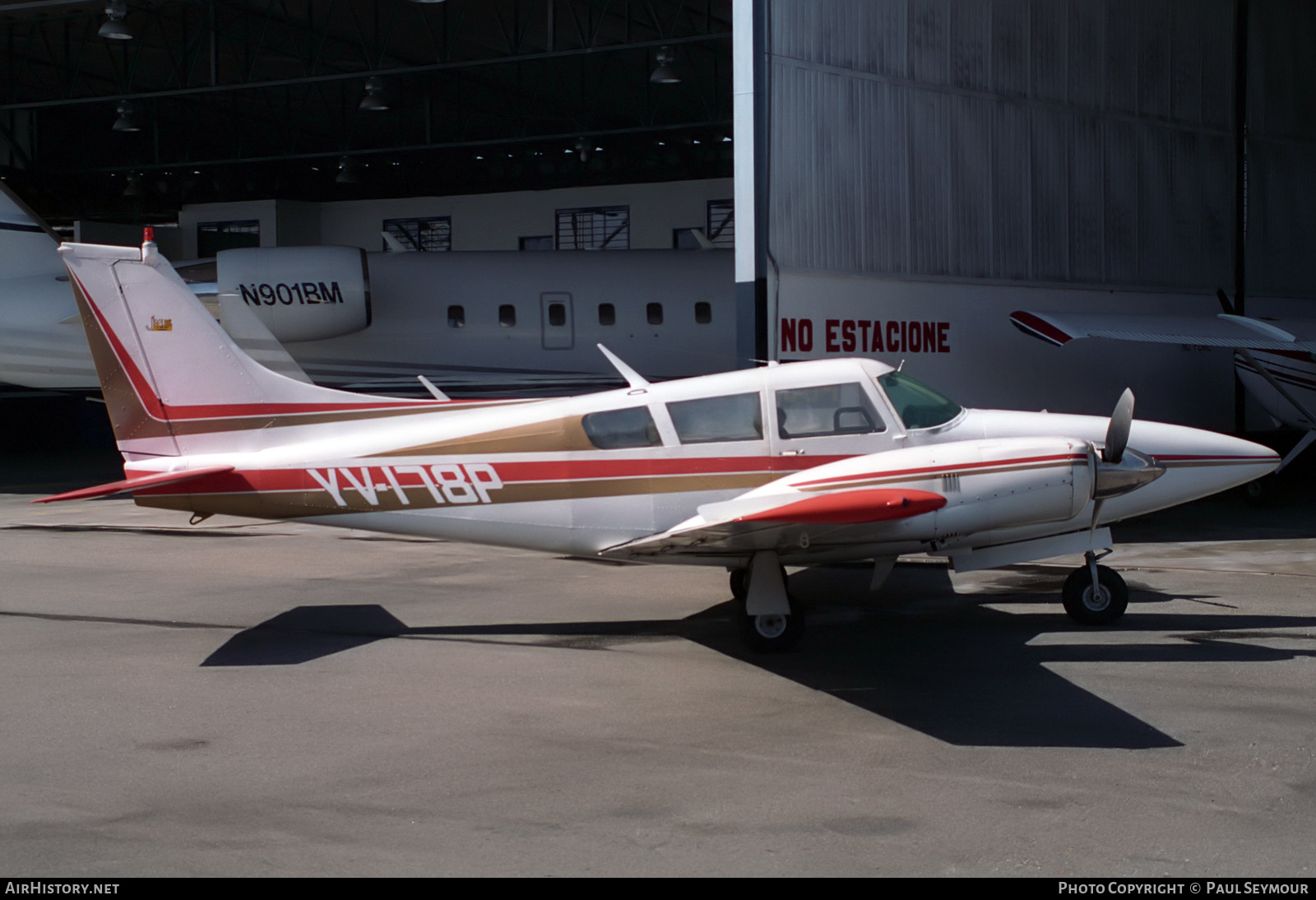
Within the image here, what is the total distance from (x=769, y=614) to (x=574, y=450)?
2.08m

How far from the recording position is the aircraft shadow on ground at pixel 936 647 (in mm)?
7352

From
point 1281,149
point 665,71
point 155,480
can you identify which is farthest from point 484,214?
point 155,480

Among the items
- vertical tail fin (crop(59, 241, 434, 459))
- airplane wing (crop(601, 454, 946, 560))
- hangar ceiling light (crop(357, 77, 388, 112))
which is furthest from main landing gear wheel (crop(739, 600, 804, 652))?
hangar ceiling light (crop(357, 77, 388, 112))

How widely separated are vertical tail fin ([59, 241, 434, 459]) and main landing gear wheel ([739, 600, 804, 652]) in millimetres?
3415

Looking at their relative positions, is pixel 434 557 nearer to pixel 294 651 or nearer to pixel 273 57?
pixel 294 651

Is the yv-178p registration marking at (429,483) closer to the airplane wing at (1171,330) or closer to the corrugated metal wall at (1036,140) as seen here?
the corrugated metal wall at (1036,140)

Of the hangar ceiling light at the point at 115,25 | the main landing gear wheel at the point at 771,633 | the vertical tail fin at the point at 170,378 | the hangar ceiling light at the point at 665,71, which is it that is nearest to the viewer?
the main landing gear wheel at the point at 771,633

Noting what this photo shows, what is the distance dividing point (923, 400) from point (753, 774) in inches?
171

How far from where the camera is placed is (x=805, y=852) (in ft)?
17.3

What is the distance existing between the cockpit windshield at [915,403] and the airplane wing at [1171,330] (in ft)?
23.7

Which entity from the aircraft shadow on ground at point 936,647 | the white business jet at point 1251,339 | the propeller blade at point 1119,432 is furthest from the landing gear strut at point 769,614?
the white business jet at point 1251,339

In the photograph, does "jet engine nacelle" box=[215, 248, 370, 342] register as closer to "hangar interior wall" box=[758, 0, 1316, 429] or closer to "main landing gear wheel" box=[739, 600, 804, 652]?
"hangar interior wall" box=[758, 0, 1316, 429]

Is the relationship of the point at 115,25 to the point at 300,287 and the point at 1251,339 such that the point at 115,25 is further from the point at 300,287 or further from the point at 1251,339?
the point at 1251,339

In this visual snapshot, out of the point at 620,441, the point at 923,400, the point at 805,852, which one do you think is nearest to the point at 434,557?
the point at 620,441
